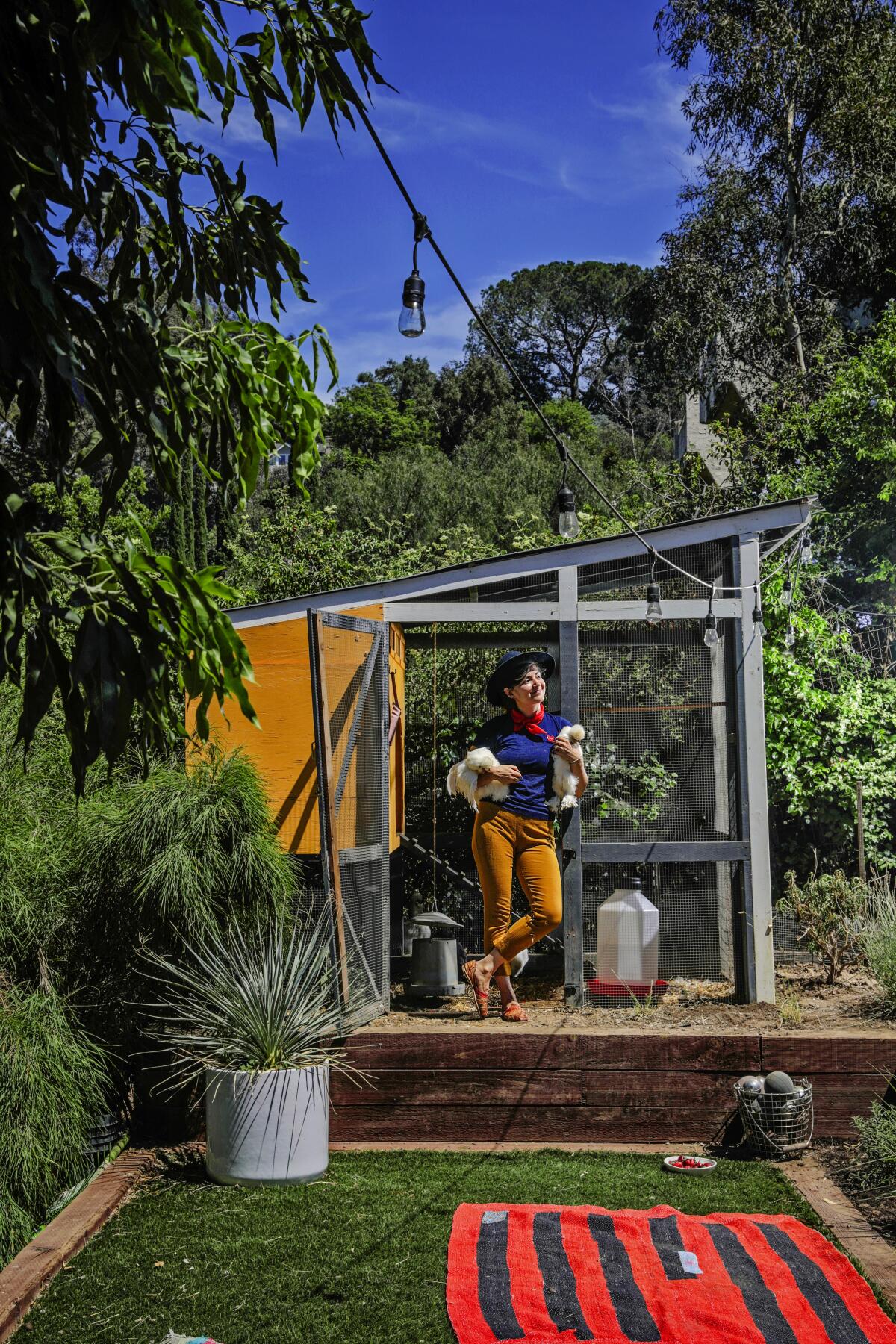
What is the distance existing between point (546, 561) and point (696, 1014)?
2462mm

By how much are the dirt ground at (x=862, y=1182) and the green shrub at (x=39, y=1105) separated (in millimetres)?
3012

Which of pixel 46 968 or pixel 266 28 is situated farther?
pixel 46 968

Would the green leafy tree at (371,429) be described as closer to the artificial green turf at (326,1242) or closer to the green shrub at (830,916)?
the green shrub at (830,916)

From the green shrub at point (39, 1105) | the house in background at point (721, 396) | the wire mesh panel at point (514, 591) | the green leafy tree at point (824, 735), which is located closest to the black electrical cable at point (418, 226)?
the wire mesh panel at point (514, 591)

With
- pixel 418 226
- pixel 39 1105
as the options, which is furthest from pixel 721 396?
pixel 39 1105

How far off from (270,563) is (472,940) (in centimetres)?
492

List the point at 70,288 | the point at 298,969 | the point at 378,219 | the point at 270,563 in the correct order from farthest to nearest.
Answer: the point at 270,563
the point at 298,969
the point at 378,219
the point at 70,288

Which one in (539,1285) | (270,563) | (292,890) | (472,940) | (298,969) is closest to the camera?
(539,1285)

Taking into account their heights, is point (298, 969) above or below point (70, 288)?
below

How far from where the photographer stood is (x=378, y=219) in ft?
14.5

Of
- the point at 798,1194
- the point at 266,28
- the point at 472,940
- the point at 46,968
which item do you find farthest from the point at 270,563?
the point at 266,28

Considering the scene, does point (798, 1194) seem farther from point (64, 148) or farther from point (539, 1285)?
point (64, 148)

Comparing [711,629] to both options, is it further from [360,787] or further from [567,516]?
[360,787]

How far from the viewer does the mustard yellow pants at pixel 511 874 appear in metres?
6.23
